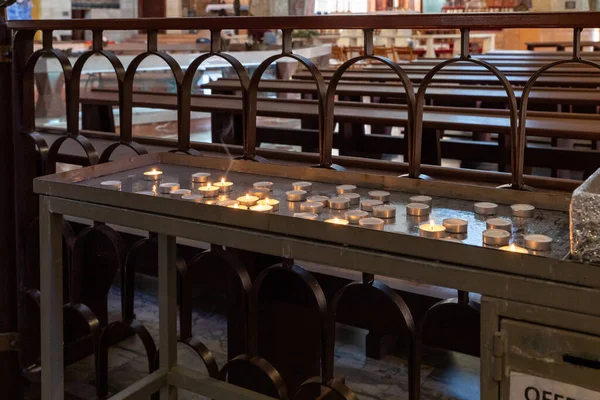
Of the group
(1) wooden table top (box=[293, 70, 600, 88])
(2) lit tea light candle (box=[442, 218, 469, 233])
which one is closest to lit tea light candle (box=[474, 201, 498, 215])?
(2) lit tea light candle (box=[442, 218, 469, 233])

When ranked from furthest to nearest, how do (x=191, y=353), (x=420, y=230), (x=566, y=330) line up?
(x=191, y=353) < (x=420, y=230) < (x=566, y=330)

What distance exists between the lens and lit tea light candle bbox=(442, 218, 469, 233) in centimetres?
117

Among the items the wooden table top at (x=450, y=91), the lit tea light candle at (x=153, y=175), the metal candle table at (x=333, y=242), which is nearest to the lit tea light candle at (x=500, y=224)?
the metal candle table at (x=333, y=242)

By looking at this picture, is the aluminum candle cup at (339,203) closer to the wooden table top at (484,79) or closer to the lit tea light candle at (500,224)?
the lit tea light candle at (500,224)

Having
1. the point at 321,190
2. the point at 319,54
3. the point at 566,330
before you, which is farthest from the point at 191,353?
the point at 319,54

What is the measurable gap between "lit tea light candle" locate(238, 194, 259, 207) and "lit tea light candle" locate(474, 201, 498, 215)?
0.38m

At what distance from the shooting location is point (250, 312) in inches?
65.9

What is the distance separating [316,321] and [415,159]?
85 cm

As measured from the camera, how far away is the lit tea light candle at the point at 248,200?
4.46 feet

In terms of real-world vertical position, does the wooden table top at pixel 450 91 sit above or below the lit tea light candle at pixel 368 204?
above

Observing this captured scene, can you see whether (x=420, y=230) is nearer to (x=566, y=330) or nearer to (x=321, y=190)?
(x=566, y=330)

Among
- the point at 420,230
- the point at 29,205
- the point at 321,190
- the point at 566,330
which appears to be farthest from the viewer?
the point at 29,205

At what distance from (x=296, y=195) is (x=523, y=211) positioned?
0.40 m

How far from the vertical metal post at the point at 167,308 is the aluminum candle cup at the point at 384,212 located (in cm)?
66
